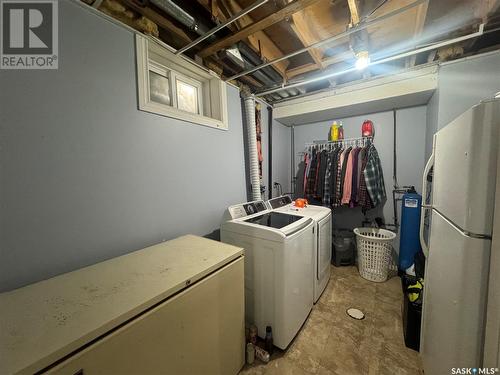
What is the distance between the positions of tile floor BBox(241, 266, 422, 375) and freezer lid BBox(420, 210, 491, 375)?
397mm

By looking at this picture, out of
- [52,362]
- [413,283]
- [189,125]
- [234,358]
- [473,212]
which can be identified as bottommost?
[234,358]

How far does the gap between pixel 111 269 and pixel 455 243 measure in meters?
1.68

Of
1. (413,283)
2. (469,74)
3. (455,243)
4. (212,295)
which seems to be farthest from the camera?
(469,74)

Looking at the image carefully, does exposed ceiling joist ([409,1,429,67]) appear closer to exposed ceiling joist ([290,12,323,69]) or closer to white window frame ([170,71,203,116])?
exposed ceiling joist ([290,12,323,69])

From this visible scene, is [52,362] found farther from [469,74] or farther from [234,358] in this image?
[469,74]

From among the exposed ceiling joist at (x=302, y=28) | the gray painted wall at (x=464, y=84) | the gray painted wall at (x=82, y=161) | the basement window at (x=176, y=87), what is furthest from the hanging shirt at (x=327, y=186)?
the gray painted wall at (x=82, y=161)

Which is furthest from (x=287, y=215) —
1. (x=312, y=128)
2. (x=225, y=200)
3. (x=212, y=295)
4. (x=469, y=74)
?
(x=469, y=74)

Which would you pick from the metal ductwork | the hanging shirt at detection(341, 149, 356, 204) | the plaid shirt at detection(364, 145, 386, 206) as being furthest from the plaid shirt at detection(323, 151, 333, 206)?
the metal ductwork

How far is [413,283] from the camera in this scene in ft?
5.47

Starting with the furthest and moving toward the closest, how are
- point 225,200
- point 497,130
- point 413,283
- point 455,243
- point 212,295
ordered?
point 225,200 < point 413,283 < point 212,295 < point 455,243 < point 497,130

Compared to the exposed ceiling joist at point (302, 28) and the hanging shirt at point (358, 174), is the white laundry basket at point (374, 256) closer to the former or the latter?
the hanging shirt at point (358, 174)

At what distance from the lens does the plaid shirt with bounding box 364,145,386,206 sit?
2.49 m
